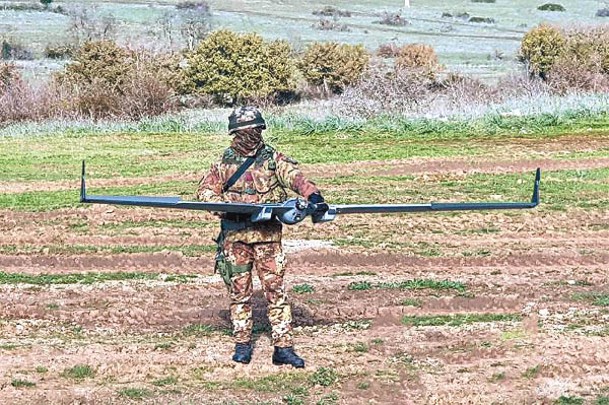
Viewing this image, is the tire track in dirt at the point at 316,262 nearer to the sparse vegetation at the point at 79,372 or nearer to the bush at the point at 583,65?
the sparse vegetation at the point at 79,372

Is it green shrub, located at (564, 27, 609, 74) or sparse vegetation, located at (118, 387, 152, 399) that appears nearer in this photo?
sparse vegetation, located at (118, 387, 152, 399)

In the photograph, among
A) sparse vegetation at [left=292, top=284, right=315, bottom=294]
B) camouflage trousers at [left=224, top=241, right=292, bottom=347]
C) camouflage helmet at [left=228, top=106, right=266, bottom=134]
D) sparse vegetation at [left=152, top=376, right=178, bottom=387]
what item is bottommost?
sparse vegetation at [left=292, top=284, right=315, bottom=294]

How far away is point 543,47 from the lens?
144 feet

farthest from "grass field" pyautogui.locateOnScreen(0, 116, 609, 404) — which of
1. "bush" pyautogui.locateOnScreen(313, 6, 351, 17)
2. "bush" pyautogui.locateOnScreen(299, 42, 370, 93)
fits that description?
"bush" pyautogui.locateOnScreen(313, 6, 351, 17)

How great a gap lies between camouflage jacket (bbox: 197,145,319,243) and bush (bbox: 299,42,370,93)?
33596 millimetres

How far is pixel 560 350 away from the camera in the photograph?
973 cm

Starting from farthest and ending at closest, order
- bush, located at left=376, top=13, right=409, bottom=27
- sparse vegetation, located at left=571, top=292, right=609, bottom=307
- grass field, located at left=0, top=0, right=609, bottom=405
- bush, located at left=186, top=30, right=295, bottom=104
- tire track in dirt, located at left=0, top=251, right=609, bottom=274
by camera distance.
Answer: bush, located at left=376, top=13, right=409, bottom=27
bush, located at left=186, top=30, right=295, bottom=104
tire track in dirt, located at left=0, top=251, right=609, bottom=274
sparse vegetation, located at left=571, top=292, right=609, bottom=307
grass field, located at left=0, top=0, right=609, bottom=405

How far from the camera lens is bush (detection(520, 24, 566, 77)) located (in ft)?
141

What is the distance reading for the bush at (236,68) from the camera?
4094 cm

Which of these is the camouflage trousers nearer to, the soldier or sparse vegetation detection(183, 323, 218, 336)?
the soldier

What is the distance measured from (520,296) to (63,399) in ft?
17.9

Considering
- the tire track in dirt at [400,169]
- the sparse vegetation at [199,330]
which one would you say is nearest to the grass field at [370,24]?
the tire track in dirt at [400,169]

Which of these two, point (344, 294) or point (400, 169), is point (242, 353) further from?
point (400, 169)

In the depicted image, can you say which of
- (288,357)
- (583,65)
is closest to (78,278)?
(288,357)
